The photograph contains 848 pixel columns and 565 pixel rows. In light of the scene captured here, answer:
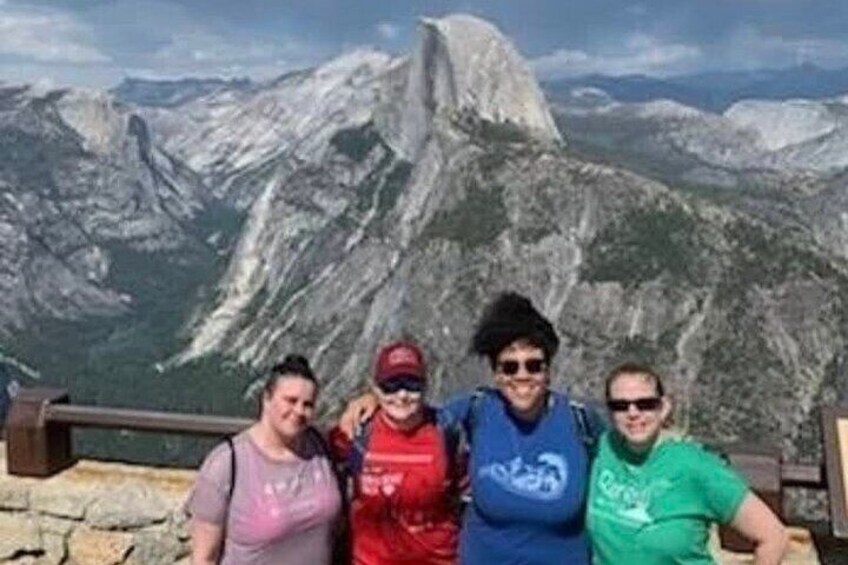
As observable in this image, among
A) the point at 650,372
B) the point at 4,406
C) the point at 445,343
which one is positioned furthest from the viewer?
the point at 445,343

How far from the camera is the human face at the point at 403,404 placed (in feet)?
20.4

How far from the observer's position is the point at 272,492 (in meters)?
6.17

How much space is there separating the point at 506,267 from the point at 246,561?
187m

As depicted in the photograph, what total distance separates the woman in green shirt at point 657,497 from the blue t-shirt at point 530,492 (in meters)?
0.10

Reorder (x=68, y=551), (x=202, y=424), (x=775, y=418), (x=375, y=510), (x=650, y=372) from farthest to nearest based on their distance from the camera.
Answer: (x=775, y=418), (x=68, y=551), (x=202, y=424), (x=375, y=510), (x=650, y=372)

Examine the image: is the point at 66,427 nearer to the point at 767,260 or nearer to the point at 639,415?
the point at 639,415

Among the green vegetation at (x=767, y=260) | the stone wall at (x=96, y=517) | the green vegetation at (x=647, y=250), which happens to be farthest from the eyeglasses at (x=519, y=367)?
the green vegetation at (x=647, y=250)

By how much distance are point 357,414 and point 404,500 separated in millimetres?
505

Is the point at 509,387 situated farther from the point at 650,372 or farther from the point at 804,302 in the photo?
the point at 804,302

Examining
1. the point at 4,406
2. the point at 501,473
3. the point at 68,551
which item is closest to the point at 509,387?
the point at 501,473

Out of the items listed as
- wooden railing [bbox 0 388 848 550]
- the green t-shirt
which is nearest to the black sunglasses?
→ the green t-shirt

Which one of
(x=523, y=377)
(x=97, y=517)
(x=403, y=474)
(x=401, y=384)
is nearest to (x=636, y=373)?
(x=523, y=377)

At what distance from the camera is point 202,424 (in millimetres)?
8234

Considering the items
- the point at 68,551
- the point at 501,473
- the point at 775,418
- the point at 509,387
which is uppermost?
the point at 509,387
